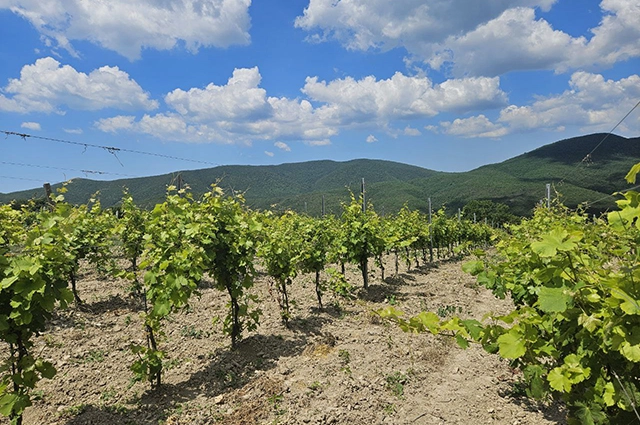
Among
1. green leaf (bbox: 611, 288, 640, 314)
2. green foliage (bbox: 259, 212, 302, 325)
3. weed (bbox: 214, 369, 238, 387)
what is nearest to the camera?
green leaf (bbox: 611, 288, 640, 314)

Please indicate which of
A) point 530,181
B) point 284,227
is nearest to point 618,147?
point 530,181

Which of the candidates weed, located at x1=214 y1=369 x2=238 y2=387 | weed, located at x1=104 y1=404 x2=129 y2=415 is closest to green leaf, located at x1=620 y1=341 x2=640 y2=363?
weed, located at x1=214 y1=369 x2=238 y2=387

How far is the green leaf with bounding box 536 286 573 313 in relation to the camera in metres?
1.56

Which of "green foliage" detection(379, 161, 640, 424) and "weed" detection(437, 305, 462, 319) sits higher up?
"green foliage" detection(379, 161, 640, 424)

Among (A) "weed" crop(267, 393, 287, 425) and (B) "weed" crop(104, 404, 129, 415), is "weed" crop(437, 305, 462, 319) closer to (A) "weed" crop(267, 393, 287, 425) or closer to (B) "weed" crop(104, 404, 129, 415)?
(A) "weed" crop(267, 393, 287, 425)

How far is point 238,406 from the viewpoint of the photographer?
459 centimetres

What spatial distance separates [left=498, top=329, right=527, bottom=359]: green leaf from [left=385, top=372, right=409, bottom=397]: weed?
11.5 feet

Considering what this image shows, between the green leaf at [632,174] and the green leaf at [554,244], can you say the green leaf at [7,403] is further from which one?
the green leaf at [632,174]

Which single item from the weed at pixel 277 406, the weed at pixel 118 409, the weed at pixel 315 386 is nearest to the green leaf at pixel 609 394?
the weed at pixel 277 406

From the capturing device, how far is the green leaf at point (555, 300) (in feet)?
Answer: 5.10

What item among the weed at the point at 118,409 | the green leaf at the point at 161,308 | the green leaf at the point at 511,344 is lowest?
the weed at the point at 118,409

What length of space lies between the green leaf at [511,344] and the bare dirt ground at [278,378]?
4.07 feet

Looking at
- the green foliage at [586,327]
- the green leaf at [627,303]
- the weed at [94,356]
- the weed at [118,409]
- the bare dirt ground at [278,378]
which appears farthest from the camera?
the weed at [94,356]

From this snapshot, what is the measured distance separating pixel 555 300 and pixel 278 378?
4.38 metres
